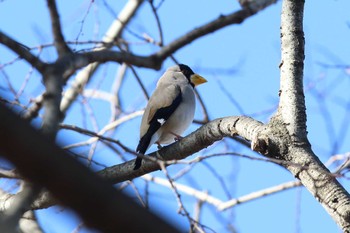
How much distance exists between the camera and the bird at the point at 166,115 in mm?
5043

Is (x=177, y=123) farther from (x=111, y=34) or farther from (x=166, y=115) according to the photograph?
(x=111, y=34)

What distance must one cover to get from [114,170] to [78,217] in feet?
10.3

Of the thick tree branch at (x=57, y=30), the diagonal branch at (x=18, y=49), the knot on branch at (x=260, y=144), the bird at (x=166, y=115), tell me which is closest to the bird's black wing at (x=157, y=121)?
the bird at (x=166, y=115)

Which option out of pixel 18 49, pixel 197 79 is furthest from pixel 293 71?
pixel 197 79

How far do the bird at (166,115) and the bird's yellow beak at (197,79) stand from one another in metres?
0.62

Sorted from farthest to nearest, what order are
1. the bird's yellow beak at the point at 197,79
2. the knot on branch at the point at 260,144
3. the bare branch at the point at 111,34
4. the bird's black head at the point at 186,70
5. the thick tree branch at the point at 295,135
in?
the bare branch at the point at 111,34
the bird's black head at the point at 186,70
the bird's yellow beak at the point at 197,79
the knot on branch at the point at 260,144
the thick tree branch at the point at 295,135

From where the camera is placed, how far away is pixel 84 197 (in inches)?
26.2

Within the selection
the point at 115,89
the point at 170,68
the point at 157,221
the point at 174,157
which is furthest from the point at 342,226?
the point at 115,89

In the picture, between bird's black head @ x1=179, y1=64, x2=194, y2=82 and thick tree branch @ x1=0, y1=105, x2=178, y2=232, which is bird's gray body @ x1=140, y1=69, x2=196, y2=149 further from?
thick tree branch @ x1=0, y1=105, x2=178, y2=232

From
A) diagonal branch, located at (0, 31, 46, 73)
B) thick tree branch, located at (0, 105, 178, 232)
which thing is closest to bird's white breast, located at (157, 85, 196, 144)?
diagonal branch, located at (0, 31, 46, 73)

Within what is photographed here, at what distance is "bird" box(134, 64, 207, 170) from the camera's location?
16.5 feet

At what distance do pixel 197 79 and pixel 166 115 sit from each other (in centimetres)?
136

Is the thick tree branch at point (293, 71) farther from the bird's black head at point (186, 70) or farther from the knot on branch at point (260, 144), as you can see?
the bird's black head at point (186, 70)

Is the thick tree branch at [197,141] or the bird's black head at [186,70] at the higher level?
the bird's black head at [186,70]
